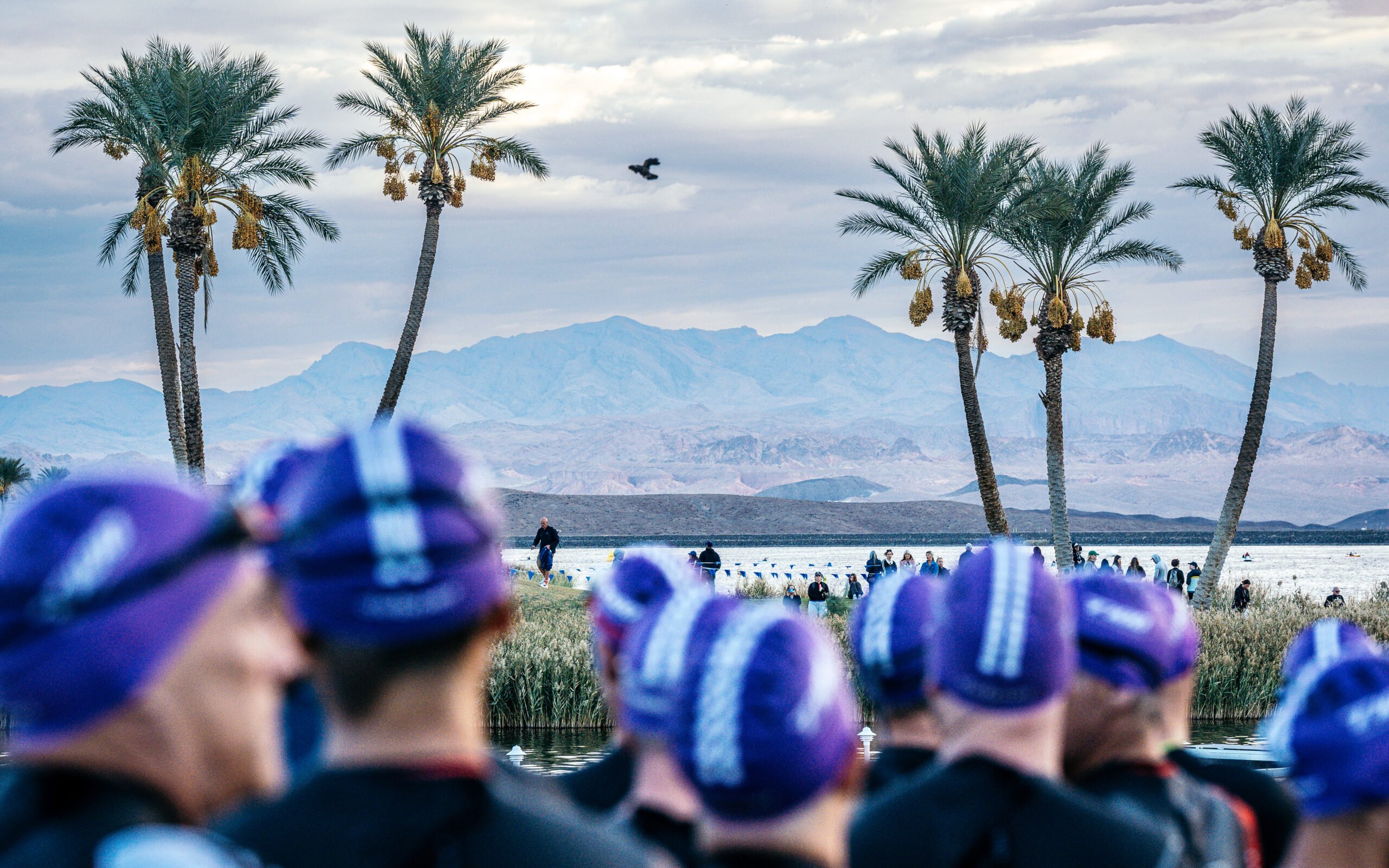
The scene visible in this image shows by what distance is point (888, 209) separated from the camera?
30.5 meters

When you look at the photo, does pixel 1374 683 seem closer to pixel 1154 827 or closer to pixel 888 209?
pixel 1154 827

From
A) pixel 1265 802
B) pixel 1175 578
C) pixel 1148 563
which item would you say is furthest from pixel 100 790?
pixel 1148 563

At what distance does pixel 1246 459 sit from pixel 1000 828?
2980 cm

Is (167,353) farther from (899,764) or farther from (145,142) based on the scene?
(899,764)

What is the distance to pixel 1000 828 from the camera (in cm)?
265

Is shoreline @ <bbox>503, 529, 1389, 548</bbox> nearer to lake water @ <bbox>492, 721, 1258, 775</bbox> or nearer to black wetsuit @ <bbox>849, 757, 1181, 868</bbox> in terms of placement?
lake water @ <bbox>492, 721, 1258, 775</bbox>

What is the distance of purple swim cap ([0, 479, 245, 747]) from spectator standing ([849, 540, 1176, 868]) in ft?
4.98

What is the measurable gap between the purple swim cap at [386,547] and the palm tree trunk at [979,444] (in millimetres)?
27562

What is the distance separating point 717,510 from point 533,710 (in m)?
127

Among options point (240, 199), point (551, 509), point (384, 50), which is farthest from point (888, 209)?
point (551, 509)

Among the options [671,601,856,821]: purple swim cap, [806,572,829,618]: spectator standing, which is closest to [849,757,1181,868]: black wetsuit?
[671,601,856,821]: purple swim cap

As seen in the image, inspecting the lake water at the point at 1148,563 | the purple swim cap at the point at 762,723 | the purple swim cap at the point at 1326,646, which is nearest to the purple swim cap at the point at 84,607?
the purple swim cap at the point at 762,723

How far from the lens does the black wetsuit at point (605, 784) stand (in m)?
3.46

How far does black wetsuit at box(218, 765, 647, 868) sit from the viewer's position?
6.64ft
